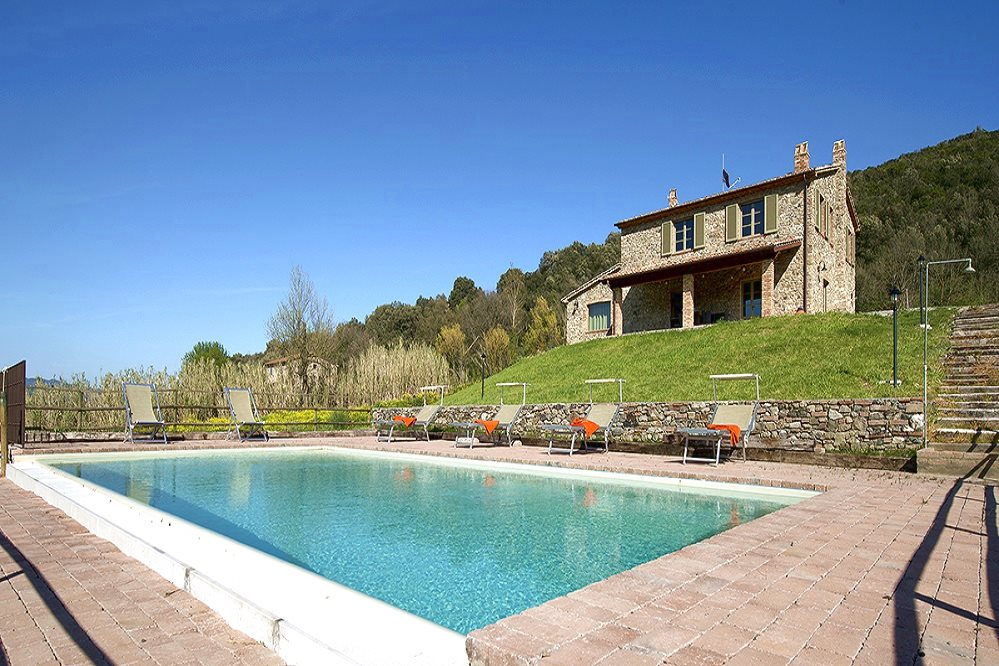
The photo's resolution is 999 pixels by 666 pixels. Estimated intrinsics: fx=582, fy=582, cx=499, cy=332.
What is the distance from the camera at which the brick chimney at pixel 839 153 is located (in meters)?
21.7

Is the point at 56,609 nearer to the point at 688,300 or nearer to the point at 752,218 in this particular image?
the point at 688,300

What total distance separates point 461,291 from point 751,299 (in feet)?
121

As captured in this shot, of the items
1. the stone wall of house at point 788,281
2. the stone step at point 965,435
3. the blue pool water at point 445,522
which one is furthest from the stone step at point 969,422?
the stone wall of house at point 788,281

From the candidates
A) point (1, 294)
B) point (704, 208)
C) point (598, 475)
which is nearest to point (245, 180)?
point (1, 294)

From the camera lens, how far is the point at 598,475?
27.3 feet

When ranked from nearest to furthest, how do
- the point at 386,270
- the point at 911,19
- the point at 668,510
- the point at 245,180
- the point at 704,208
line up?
the point at 668,510 → the point at 911,19 → the point at 245,180 → the point at 704,208 → the point at 386,270

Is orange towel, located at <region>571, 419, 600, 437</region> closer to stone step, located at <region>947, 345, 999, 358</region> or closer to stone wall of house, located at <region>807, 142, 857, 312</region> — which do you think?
stone step, located at <region>947, 345, 999, 358</region>

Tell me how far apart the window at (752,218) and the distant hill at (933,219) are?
326 inches

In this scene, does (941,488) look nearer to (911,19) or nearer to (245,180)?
(911,19)

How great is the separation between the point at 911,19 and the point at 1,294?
25.8 meters

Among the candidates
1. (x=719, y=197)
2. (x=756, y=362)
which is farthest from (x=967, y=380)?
(x=719, y=197)

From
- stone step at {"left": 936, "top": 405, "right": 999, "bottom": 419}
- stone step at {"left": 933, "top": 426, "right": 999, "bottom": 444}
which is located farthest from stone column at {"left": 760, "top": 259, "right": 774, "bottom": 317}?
stone step at {"left": 933, "top": 426, "right": 999, "bottom": 444}

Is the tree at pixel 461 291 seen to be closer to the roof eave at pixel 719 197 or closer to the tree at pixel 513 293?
the tree at pixel 513 293

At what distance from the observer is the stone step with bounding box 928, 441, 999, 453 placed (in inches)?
285
